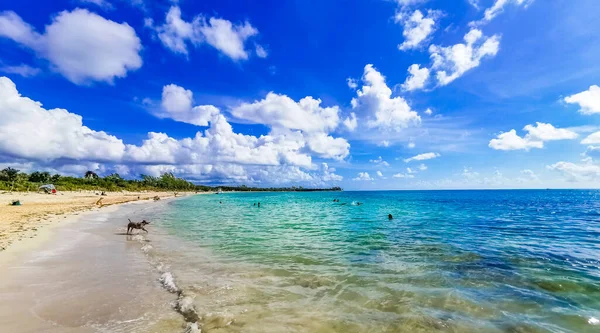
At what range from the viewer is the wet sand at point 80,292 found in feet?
22.9

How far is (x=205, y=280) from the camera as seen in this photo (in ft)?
36.1

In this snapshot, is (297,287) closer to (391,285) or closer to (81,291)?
(391,285)

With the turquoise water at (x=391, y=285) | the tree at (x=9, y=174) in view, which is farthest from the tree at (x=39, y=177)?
the turquoise water at (x=391, y=285)

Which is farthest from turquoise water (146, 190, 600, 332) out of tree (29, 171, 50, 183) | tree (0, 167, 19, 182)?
tree (29, 171, 50, 183)

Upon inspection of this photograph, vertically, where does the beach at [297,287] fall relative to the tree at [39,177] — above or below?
below

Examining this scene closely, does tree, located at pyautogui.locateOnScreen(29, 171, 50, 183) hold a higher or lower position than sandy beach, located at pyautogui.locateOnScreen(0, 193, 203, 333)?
→ higher

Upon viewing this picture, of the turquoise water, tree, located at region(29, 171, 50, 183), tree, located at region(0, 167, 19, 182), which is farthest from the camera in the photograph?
tree, located at region(29, 171, 50, 183)

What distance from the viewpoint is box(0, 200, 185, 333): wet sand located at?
274 inches

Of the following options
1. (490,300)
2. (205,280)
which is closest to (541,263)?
(490,300)

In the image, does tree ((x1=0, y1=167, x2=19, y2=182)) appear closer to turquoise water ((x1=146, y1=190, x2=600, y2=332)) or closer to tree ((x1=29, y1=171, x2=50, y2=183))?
tree ((x1=29, y1=171, x2=50, y2=183))

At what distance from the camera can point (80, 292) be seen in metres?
9.02

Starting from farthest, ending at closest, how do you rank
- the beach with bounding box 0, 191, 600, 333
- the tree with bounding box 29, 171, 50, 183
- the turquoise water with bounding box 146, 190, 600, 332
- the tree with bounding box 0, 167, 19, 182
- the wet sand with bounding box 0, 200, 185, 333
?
the tree with bounding box 29, 171, 50, 183 < the tree with bounding box 0, 167, 19, 182 < the turquoise water with bounding box 146, 190, 600, 332 < the beach with bounding box 0, 191, 600, 333 < the wet sand with bounding box 0, 200, 185, 333

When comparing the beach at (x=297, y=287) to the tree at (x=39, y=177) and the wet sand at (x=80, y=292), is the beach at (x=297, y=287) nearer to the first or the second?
the wet sand at (x=80, y=292)

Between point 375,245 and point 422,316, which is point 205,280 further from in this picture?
point 375,245
